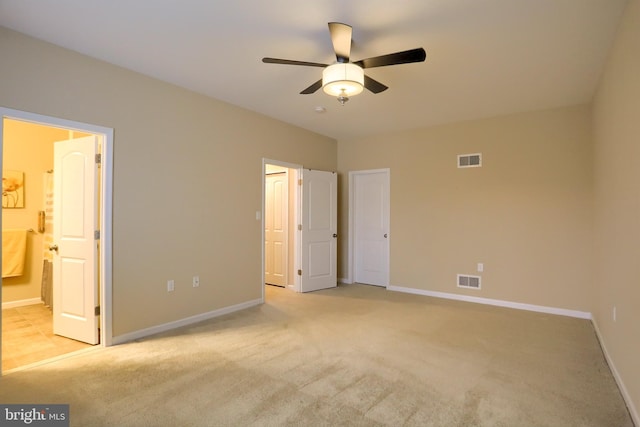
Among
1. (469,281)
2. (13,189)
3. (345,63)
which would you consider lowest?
(469,281)

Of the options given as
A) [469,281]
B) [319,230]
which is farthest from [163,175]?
[469,281]

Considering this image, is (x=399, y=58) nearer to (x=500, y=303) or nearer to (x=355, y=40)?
(x=355, y=40)

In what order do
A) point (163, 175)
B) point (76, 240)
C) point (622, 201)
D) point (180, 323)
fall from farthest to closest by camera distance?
point (180, 323), point (163, 175), point (76, 240), point (622, 201)

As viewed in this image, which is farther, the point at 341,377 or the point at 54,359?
the point at 54,359

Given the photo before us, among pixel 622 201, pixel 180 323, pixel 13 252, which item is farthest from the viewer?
pixel 13 252

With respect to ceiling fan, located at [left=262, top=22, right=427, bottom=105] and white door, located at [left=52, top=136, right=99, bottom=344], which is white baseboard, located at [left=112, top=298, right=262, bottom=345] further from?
ceiling fan, located at [left=262, top=22, right=427, bottom=105]

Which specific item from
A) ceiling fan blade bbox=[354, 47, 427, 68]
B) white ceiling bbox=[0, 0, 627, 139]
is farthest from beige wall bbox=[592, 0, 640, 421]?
ceiling fan blade bbox=[354, 47, 427, 68]

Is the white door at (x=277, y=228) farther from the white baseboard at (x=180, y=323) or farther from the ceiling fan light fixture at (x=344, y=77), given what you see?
the ceiling fan light fixture at (x=344, y=77)

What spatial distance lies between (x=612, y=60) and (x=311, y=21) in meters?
2.51

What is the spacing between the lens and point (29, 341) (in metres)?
3.45

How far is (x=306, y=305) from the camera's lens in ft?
15.8

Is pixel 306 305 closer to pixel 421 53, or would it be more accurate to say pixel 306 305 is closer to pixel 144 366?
pixel 144 366

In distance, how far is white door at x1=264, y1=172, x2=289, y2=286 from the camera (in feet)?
19.8

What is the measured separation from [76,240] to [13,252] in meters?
2.16
